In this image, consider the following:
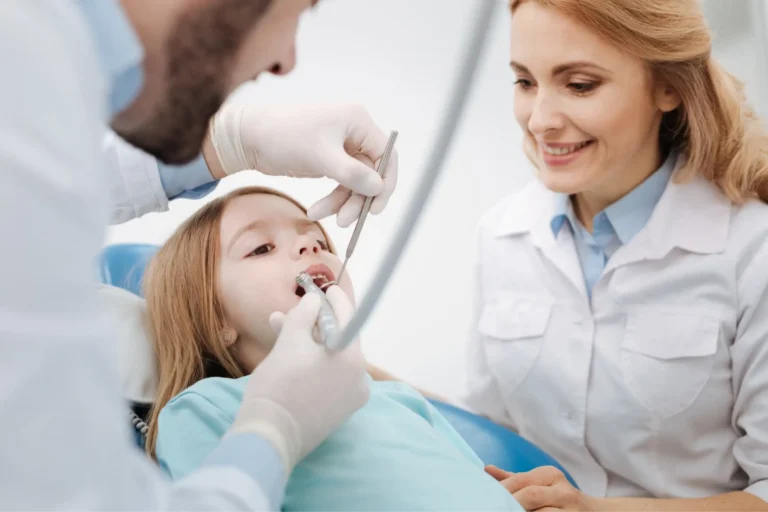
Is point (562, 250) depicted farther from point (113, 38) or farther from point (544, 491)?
point (113, 38)

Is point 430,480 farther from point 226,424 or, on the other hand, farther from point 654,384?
point 654,384

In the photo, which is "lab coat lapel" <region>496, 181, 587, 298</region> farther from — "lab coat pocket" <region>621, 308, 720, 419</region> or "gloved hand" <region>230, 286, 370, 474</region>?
"gloved hand" <region>230, 286, 370, 474</region>

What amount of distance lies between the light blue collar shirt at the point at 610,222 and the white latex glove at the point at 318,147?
492 millimetres

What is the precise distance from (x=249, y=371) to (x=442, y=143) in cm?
80

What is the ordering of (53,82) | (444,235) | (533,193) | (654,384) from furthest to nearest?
(444,235), (533,193), (654,384), (53,82)

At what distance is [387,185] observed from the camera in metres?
1.17

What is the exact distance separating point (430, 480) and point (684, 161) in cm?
82

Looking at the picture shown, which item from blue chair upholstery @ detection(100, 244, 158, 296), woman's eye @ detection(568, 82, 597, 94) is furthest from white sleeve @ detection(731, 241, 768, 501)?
blue chair upholstery @ detection(100, 244, 158, 296)

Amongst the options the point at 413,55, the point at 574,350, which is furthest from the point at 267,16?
the point at 413,55

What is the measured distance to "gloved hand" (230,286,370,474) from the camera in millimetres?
807

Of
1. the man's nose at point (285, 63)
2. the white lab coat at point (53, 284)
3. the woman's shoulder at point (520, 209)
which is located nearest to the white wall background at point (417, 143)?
the woman's shoulder at point (520, 209)

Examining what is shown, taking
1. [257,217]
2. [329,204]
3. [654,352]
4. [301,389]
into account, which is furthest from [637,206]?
[301,389]

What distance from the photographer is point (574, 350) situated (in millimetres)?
1443

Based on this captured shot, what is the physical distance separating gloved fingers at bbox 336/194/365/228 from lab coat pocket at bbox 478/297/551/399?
53 cm
